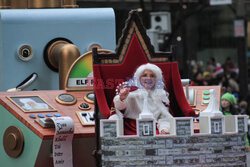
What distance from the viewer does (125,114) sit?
319 inches

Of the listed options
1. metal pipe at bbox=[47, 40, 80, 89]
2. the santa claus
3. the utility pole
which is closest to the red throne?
the santa claus

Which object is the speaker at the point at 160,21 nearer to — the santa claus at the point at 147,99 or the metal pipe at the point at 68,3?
the metal pipe at the point at 68,3

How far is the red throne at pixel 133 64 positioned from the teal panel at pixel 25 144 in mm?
1108

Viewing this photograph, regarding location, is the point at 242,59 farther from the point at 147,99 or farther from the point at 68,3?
the point at 147,99

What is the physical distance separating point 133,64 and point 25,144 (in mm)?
1804

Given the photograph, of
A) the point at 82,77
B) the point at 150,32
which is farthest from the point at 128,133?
the point at 150,32

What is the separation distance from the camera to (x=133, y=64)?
860 centimetres

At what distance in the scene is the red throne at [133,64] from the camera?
8359 mm

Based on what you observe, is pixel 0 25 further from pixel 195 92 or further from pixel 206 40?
pixel 206 40

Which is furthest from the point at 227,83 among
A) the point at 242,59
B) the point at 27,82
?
the point at 27,82

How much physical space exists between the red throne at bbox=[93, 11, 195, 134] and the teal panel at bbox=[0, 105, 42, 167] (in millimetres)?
1108

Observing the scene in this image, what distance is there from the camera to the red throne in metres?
8.36

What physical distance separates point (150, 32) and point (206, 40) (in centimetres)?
2125

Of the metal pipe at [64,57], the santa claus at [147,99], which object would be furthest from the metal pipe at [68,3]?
the santa claus at [147,99]
